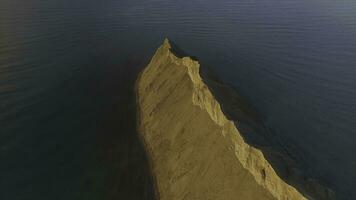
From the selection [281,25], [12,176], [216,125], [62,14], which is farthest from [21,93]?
[281,25]

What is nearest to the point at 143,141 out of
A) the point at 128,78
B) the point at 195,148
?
the point at 195,148

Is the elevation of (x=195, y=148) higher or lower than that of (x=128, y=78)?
higher

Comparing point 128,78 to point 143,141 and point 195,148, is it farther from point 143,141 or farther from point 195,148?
point 195,148

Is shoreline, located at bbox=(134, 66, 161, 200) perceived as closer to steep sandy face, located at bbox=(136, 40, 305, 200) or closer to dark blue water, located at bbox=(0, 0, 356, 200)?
steep sandy face, located at bbox=(136, 40, 305, 200)

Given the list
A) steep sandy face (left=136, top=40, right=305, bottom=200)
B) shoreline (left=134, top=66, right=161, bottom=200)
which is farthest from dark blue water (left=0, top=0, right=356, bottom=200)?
steep sandy face (left=136, top=40, right=305, bottom=200)

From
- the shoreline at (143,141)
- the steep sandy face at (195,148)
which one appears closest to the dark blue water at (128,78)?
the shoreline at (143,141)

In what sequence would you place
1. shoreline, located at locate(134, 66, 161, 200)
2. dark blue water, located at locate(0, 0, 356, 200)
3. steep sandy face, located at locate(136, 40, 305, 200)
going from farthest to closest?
dark blue water, located at locate(0, 0, 356, 200), shoreline, located at locate(134, 66, 161, 200), steep sandy face, located at locate(136, 40, 305, 200)
